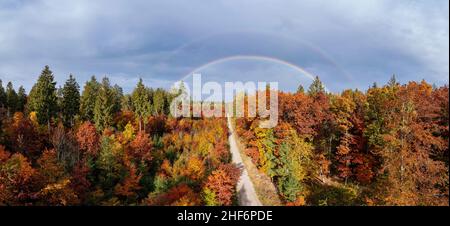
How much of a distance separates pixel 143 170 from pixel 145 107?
2546 centimetres

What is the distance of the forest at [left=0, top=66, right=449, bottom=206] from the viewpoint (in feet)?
72.6

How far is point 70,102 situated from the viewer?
5688 cm

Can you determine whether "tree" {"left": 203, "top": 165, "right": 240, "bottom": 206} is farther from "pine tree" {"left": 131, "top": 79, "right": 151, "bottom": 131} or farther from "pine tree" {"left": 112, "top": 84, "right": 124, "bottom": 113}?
"pine tree" {"left": 112, "top": 84, "right": 124, "bottom": 113}

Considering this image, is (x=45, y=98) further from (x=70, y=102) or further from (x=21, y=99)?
(x=21, y=99)

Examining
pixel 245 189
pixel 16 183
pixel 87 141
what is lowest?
pixel 245 189

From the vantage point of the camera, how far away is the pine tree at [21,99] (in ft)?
233

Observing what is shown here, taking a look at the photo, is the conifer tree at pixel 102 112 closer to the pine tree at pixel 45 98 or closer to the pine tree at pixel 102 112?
the pine tree at pixel 102 112

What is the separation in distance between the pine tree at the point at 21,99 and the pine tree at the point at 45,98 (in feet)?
79.9

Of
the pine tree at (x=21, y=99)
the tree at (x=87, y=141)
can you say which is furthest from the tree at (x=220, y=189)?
the pine tree at (x=21, y=99)

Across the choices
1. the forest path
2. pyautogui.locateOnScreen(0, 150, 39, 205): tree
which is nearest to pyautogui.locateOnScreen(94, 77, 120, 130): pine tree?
the forest path

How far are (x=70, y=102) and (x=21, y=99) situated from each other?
→ 25.1m

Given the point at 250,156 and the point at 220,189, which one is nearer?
the point at 220,189

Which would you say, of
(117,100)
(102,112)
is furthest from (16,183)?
(117,100)
